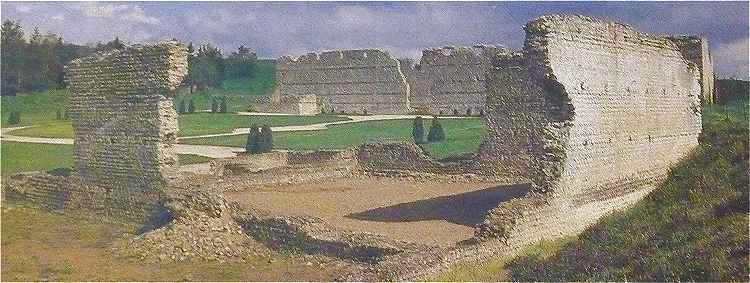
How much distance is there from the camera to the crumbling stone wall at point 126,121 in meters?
15.6

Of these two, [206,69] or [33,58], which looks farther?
[206,69]

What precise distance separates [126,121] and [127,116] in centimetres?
11

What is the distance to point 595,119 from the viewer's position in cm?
1434

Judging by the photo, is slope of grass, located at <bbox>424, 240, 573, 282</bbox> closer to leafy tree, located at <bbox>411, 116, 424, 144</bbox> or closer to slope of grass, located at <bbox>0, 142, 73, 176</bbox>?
slope of grass, located at <bbox>0, 142, 73, 176</bbox>

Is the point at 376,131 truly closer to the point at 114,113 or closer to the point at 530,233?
the point at 114,113

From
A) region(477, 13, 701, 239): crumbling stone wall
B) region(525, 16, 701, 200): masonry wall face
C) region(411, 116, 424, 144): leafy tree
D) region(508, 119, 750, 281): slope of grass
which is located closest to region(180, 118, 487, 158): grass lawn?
region(411, 116, 424, 144): leafy tree

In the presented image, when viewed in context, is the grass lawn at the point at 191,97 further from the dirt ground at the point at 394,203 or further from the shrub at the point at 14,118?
the dirt ground at the point at 394,203

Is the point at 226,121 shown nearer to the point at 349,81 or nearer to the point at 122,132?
the point at 349,81

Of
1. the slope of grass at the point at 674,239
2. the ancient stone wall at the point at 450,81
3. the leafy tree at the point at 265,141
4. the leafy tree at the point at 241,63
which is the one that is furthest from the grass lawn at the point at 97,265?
the leafy tree at the point at 241,63

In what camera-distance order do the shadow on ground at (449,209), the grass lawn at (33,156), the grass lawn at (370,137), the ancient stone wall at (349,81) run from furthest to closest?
1. the ancient stone wall at (349,81)
2. the grass lawn at (370,137)
3. the grass lawn at (33,156)
4. the shadow on ground at (449,209)

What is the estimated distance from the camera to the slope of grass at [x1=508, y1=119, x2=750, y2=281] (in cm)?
862

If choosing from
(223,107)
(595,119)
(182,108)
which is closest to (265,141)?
(223,107)

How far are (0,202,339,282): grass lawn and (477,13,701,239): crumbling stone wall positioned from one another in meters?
3.16

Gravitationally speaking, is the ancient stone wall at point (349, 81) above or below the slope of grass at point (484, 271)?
above
